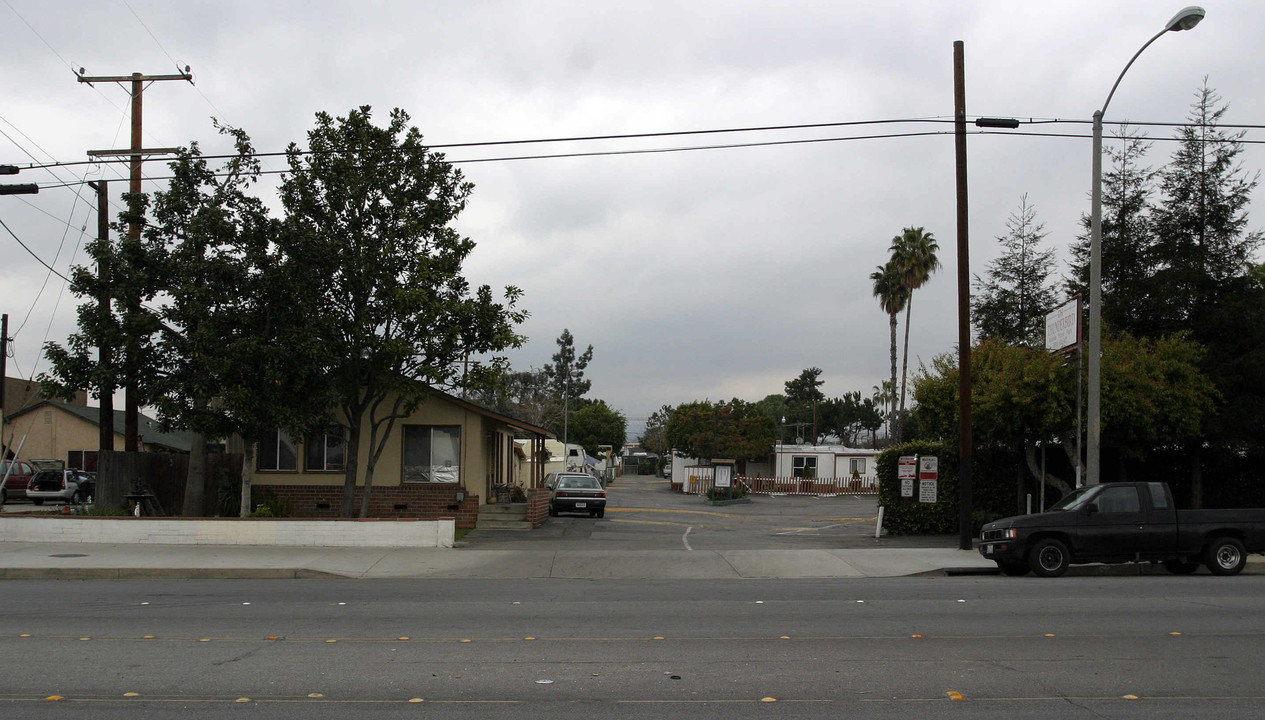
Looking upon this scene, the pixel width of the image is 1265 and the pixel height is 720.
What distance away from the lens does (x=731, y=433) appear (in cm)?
5956

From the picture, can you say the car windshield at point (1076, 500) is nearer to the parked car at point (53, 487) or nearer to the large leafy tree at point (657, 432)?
the parked car at point (53, 487)

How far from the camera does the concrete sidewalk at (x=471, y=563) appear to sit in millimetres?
16141

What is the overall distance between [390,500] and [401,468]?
86 centimetres

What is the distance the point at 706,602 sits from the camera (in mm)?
12844

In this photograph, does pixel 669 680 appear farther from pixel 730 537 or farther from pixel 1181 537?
pixel 730 537

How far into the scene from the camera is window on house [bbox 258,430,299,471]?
24.8 metres

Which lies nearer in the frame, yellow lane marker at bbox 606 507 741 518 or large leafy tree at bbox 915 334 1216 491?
large leafy tree at bbox 915 334 1216 491

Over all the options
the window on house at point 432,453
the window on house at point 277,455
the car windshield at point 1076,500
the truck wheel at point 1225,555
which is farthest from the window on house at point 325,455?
the truck wheel at point 1225,555

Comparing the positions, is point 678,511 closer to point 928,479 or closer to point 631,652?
point 928,479

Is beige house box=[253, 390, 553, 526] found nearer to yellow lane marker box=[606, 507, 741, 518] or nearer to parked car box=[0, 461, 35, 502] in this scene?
yellow lane marker box=[606, 507, 741, 518]

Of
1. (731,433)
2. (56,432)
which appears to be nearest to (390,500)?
(56,432)

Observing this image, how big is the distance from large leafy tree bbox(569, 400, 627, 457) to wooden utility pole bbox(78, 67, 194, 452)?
7201 cm

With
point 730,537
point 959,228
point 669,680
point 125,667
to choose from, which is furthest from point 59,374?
point 959,228

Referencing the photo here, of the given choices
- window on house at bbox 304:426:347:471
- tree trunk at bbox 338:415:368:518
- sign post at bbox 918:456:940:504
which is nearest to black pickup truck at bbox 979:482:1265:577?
sign post at bbox 918:456:940:504
